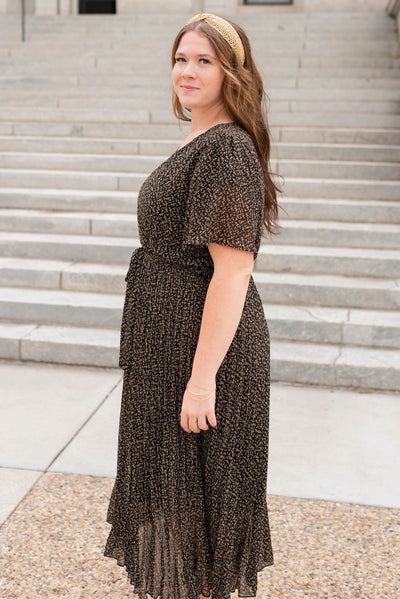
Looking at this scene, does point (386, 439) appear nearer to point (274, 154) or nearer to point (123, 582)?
point (123, 582)

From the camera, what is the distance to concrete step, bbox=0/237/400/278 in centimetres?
518

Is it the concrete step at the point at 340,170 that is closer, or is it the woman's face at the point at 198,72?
the woman's face at the point at 198,72

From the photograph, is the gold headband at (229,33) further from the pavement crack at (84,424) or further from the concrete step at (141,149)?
the concrete step at (141,149)

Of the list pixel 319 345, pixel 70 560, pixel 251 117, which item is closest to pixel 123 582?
pixel 70 560

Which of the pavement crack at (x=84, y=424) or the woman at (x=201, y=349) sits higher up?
the woman at (x=201, y=349)

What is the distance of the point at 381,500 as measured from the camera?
2953 mm

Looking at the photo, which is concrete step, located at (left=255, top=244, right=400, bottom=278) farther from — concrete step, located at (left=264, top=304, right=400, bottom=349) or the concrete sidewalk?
the concrete sidewalk

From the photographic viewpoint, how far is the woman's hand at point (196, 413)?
171cm

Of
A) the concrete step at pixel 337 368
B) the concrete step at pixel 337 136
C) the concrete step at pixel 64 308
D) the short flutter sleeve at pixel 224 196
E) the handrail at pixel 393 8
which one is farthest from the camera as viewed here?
the handrail at pixel 393 8

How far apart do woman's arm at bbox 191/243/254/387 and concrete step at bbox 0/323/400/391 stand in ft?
8.97

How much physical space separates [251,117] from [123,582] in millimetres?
1694

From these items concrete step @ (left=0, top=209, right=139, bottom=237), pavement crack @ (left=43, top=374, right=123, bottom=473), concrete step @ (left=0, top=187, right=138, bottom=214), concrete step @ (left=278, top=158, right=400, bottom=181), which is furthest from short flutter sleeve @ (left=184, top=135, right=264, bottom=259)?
concrete step @ (left=278, top=158, right=400, bottom=181)

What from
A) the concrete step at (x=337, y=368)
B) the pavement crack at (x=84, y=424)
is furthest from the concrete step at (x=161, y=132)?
the pavement crack at (x=84, y=424)

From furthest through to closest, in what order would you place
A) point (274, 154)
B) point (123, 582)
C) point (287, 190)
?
point (274, 154) → point (287, 190) → point (123, 582)
